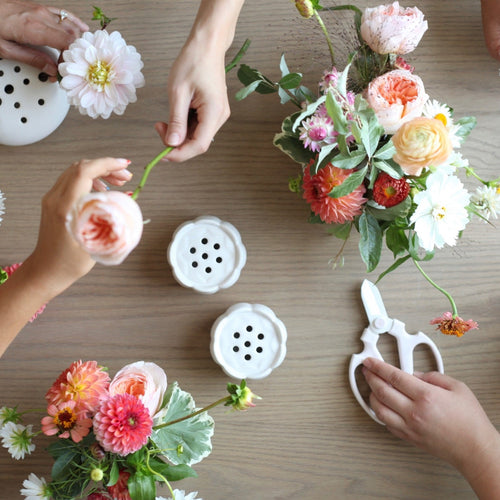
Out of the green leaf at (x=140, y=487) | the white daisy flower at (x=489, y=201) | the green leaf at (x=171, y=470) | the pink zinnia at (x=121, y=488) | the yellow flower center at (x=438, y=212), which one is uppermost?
the yellow flower center at (x=438, y=212)

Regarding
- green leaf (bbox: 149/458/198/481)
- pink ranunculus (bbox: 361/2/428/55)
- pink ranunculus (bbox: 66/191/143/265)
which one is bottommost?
green leaf (bbox: 149/458/198/481)

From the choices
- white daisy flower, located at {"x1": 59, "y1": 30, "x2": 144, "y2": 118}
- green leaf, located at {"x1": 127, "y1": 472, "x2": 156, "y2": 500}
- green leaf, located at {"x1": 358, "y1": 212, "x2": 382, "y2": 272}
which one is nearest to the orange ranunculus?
green leaf, located at {"x1": 358, "y1": 212, "x2": 382, "y2": 272}

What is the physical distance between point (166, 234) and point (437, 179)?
398mm


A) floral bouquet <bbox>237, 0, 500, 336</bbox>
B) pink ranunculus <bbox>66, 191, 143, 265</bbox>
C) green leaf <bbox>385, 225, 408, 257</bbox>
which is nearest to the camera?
pink ranunculus <bbox>66, 191, 143, 265</bbox>

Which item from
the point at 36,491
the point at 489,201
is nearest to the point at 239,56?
the point at 489,201

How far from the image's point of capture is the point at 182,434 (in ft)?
2.22

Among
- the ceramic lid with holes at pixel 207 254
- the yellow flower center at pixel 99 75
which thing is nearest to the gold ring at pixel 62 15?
the yellow flower center at pixel 99 75

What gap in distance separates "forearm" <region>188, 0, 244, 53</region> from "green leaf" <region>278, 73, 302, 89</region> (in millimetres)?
100

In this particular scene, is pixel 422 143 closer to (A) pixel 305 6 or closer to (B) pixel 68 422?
(A) pixel 305 6

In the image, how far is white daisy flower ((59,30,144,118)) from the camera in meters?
0.70

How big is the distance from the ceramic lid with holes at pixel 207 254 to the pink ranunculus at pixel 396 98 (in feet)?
0.91

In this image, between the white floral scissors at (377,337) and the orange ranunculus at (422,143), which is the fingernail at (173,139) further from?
the white floral scissors at (377,337)

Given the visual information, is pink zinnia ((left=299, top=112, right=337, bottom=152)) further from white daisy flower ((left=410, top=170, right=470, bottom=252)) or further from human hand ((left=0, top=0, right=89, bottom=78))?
human hand ((left=0, top=0, right=89, bottom=78))

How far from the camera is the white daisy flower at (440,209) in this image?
0.64m
